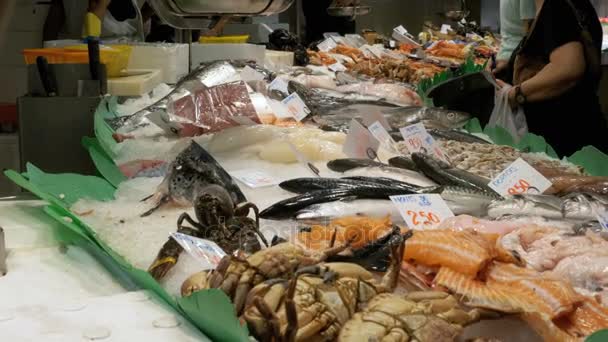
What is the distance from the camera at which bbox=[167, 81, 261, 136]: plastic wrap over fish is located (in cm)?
336

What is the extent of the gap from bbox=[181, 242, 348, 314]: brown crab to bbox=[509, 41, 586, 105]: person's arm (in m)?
3.27

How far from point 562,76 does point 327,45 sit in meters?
4.12

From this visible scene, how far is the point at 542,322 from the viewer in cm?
143

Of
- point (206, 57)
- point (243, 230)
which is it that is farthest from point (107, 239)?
point (206, 57)

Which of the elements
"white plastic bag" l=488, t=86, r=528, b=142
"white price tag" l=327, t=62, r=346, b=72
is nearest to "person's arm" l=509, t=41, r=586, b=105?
"white plastic bag" l=488, t=86, r=528, b=142

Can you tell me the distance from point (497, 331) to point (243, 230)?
27.1 inches

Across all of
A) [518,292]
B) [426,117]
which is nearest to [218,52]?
[426,117]

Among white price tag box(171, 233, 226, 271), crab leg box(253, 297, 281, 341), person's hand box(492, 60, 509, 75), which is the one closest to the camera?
crab leg box(253, 297, 281, 341)

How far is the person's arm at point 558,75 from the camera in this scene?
4.41 m

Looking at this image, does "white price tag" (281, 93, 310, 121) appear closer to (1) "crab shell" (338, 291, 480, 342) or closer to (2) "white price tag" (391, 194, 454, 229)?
(2) "white price tag" (391, 194, 454, 229)

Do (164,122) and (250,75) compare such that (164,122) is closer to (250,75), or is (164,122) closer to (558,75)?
(250,75)

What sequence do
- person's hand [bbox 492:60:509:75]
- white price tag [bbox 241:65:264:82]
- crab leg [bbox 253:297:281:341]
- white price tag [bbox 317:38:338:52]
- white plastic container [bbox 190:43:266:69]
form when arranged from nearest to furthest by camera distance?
1. crab leg [bbox 253:297:281:341]
2. white price tag [bbox 241:65:264:82]
3. white plastic container [bbox 190:43:266:69]
4. person's hand [bbox 492:60:509:75]
5. white price tag [bbox 317:38:338:52]

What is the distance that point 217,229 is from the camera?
6.19 feet

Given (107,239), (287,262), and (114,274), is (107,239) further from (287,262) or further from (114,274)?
(287,262)
